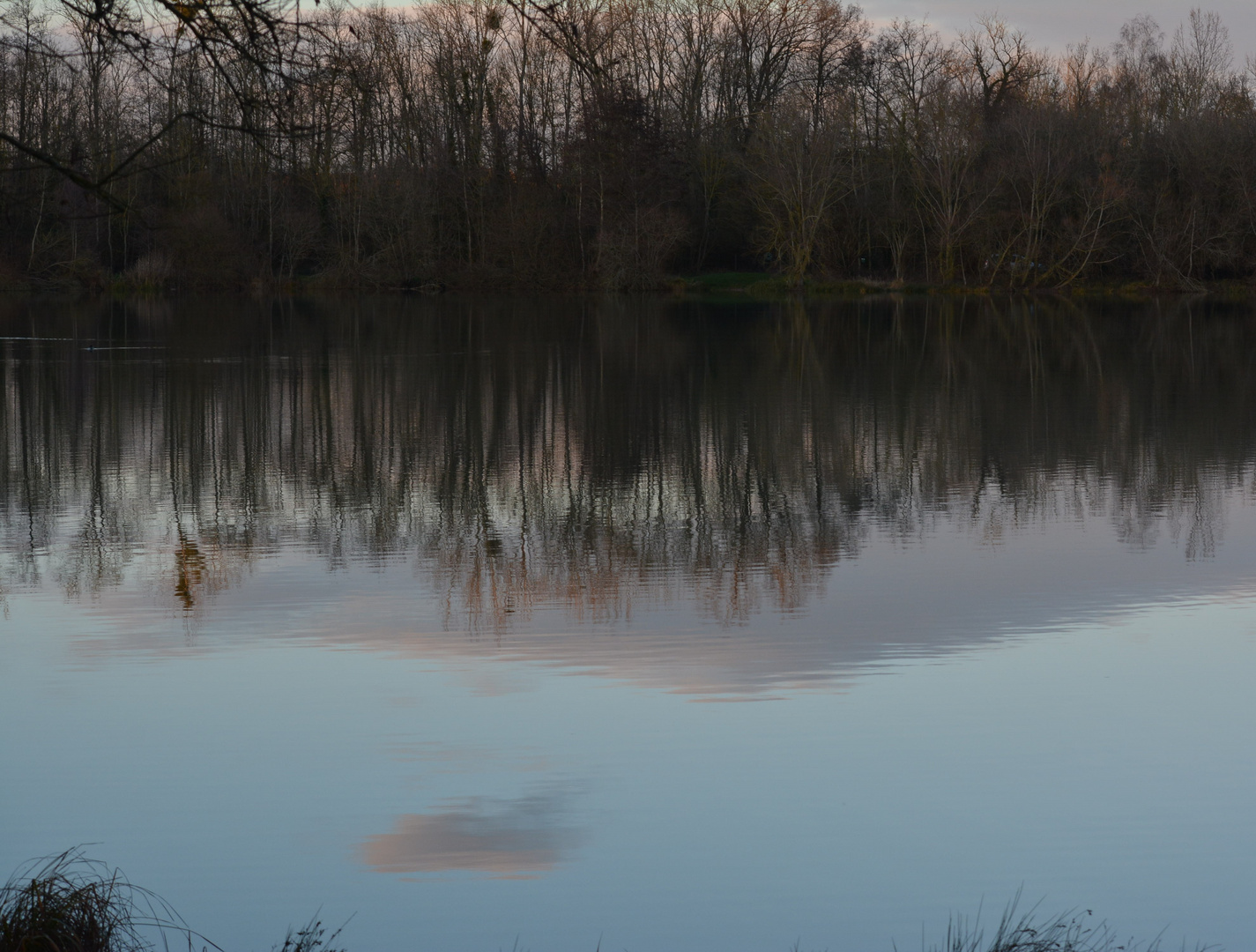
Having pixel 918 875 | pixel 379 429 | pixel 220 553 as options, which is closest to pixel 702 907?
pixel 918 875

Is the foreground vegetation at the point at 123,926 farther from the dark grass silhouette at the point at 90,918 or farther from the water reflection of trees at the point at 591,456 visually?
the water reflection of trees at the point at 591,456

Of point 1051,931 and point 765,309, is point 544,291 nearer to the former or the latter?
point 765,309

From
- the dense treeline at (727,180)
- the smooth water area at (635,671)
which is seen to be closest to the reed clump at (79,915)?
the smooth water area at (635,671)

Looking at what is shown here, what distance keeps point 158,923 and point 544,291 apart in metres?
52.1

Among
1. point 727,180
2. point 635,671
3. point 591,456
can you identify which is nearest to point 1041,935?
point 635,671

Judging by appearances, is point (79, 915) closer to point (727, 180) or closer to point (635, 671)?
point (635, 671)

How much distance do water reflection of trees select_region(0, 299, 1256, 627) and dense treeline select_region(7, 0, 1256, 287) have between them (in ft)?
74.7

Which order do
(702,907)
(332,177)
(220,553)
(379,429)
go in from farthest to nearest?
(332,177) → (379,429) → (220,553) → (702,907)

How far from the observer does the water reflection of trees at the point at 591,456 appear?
10.1 metres

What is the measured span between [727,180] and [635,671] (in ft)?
172

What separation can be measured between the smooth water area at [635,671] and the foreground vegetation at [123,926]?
10 centimetres

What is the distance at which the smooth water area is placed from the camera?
4930 millimetres

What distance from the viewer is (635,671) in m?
7.33

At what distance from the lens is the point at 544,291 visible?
56000 millimetres
